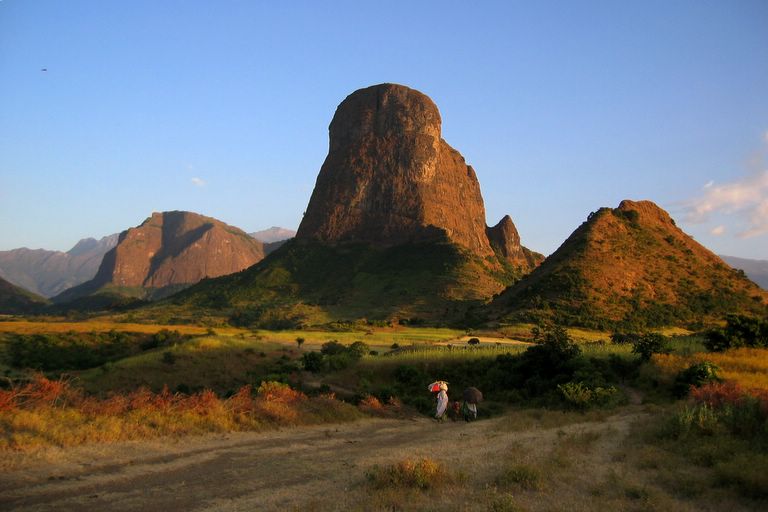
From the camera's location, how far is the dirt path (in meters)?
8.70

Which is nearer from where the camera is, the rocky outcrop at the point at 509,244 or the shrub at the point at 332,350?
the shrub at the point at 332,350

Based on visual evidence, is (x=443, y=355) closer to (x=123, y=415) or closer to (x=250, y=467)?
(x=123, y=415)

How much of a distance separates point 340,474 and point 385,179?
118395 mm

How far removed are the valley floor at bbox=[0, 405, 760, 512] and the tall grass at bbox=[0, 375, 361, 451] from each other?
Answer: 0.68 metres

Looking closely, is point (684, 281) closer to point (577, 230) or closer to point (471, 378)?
point (577, 230)

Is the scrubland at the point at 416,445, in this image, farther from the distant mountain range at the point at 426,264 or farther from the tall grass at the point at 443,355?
the distant mountain range at the point at 426,264

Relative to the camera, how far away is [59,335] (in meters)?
47.6

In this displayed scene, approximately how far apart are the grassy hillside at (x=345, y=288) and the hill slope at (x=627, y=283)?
15.5 metres

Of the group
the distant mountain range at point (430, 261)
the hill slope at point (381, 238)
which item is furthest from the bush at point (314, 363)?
the hill slope at point (381, 238)

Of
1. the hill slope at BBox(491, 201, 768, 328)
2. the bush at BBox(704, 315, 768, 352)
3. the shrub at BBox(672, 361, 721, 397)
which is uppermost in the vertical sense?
the hill slope at BBox(491, 201, 768, 328)

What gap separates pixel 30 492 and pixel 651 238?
73964 mm

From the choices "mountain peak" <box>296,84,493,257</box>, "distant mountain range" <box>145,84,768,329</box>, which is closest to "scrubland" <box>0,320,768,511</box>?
"distant mountain range" <box>145,84,768,329</box>

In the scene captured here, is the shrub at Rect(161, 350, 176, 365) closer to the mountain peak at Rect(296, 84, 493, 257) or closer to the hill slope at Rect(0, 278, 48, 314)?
the mountain peak at Rect(296, 84, 493, 257)

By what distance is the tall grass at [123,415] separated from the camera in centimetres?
1210
